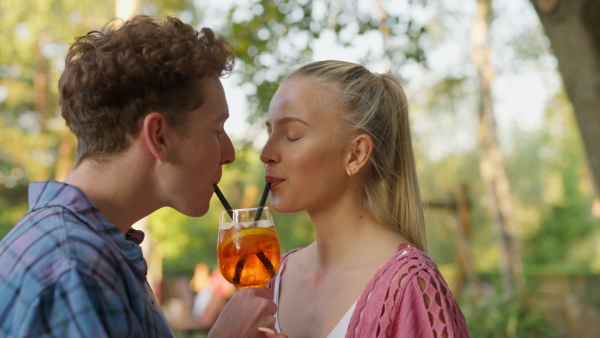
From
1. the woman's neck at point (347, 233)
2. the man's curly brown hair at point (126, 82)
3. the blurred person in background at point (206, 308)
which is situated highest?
the man's curly brown hair at point (126, 82)

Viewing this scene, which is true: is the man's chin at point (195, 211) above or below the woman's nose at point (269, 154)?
below

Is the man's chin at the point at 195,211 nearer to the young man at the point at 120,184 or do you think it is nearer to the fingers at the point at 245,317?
the young man at the point at 120,184

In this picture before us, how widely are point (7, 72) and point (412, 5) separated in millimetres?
19775

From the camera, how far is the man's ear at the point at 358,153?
2422mm

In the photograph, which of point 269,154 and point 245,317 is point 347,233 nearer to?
point 269,154

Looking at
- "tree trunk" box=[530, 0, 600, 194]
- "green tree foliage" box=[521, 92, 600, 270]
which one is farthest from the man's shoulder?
"green tree foliage" box=[521, 92, 600, 270]

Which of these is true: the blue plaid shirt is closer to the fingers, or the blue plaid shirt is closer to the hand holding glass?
the fingers

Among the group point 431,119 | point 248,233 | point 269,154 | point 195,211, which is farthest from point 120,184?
point 431,119

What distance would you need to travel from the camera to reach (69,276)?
1.32m

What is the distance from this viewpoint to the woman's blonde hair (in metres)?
2.43

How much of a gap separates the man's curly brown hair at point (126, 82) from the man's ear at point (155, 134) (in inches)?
0.8

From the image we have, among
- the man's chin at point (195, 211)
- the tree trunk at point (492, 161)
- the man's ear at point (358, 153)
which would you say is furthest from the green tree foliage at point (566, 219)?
the man's chin at point (195, 211)

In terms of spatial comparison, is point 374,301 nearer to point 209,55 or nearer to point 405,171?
point 405,171

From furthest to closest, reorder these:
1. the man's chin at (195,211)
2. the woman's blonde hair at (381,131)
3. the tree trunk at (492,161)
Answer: the tree trunk at (492,161) → the woman's blonde hair at (381,131) → the man's chin at (195,211)
